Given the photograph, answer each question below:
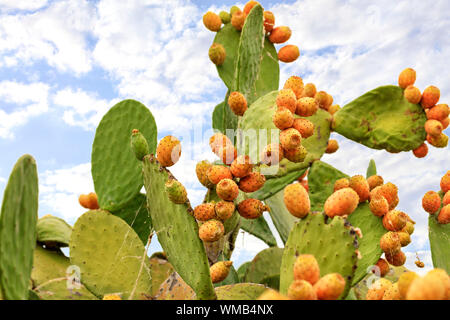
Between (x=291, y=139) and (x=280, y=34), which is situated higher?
(x=280, y=34)

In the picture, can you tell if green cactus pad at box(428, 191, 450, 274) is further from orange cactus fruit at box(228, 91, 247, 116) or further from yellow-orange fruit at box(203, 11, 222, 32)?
yellow-orange fruit at box(203, 11, 222, 32)

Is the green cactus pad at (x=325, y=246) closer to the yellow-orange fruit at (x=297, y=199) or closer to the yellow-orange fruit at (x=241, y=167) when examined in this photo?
the yellow-orange fruit at (x=297, y=199)

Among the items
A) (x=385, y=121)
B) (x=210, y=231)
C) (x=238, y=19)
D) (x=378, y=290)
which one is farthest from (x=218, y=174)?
(x=238, y=19)

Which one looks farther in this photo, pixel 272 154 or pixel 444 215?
pixel 444 215

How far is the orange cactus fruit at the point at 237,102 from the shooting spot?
1.51 m

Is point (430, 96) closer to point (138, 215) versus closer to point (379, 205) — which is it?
point (379, 205)

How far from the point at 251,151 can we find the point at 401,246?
0.59m

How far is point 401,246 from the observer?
1424 mm

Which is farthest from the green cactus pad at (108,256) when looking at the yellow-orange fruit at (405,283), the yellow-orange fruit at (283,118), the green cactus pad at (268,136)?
the yellow-orange fruit at (405,283)

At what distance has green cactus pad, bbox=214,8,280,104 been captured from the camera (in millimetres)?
1649

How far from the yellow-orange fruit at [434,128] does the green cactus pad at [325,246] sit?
1.00 metres

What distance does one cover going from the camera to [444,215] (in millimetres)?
1543

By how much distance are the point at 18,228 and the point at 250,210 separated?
2.21 ft
